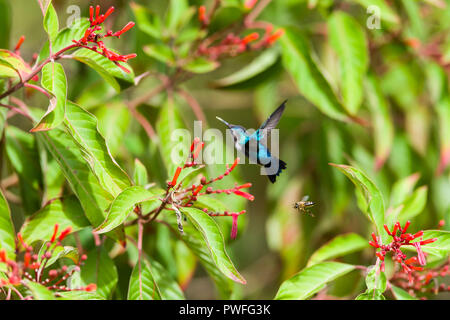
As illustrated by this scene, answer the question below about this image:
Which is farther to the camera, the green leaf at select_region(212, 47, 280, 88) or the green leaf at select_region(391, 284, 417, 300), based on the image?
the green leaf at select_region(212, 47, 280, 88)

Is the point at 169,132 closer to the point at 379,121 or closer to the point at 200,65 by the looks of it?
the point at 200,65

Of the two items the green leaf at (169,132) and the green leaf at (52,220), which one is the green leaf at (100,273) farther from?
the green leaf at (169,132)

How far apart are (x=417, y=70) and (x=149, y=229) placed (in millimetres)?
1101

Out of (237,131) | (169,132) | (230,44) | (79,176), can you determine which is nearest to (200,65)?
(230,44)

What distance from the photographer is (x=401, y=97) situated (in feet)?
6.03

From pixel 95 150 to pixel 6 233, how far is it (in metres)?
0.24

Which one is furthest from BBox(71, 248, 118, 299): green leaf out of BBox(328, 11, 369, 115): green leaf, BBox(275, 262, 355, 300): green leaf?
BBox(328, 11, 369, 115): green leaf

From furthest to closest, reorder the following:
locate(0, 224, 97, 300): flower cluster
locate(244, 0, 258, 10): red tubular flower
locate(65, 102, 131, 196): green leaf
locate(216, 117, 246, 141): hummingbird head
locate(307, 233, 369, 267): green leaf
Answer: locate(244, 0, 258, 10): red tubular flower < locate(307, 233, 369, 267): green leaf < locate(216, 117, 246, 141): hummingbird head < locate(65, 102, 131, 196): green leaf < locate(0, 224, 97, 300): flower cluster

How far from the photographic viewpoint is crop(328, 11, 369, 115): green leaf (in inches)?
51.6

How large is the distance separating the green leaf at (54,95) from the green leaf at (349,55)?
71cm

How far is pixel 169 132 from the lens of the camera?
1315 mm

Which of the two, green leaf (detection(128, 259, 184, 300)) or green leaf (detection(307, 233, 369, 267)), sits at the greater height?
green leaf (detection(307, 233, 369, 267))

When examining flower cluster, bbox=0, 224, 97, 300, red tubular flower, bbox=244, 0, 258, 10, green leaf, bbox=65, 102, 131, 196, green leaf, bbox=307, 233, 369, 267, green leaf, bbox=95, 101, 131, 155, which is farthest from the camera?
red tubular flower, bbox=244, 0, 258, 10

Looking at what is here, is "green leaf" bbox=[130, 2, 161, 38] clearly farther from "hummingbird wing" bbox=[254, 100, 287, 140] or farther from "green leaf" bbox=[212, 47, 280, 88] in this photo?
"hummingbird wing" bbox=[254, 100, 287, 140]
